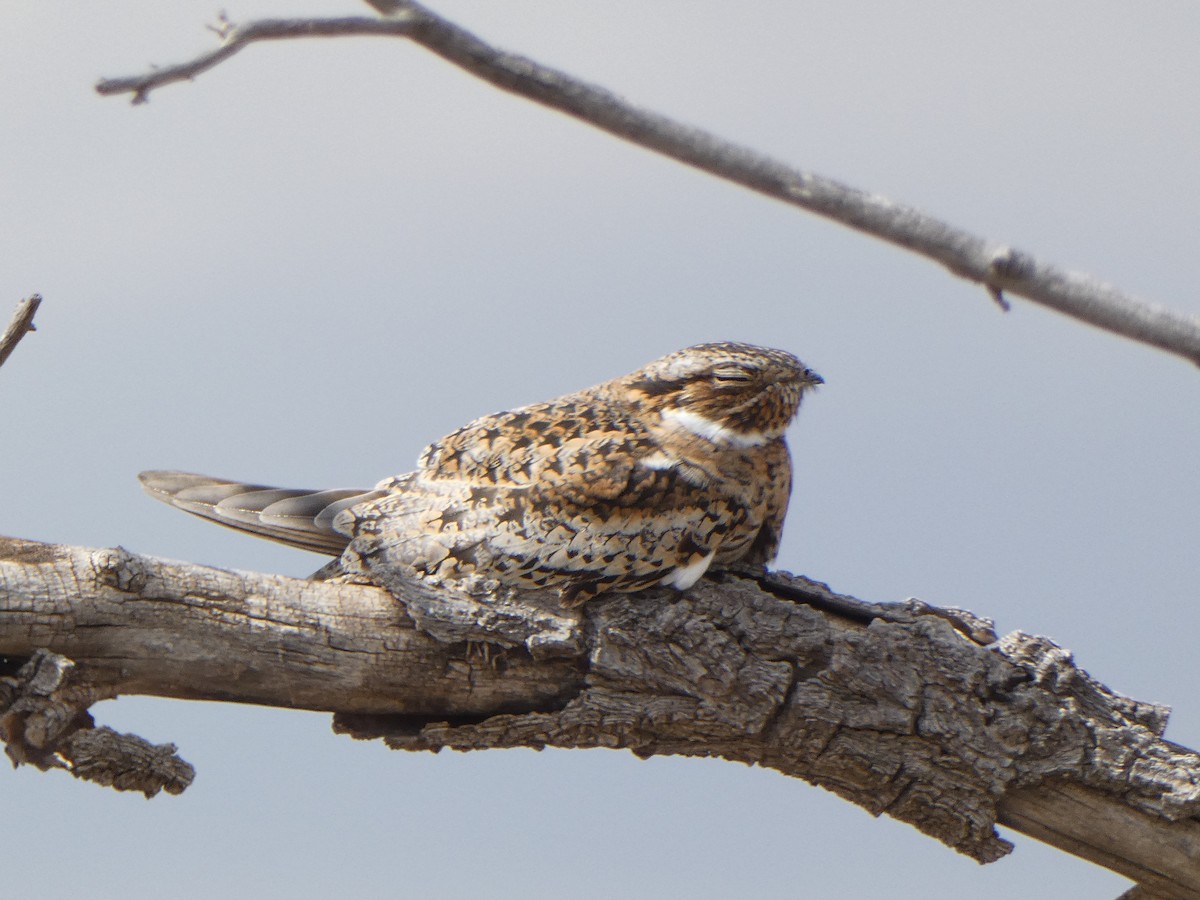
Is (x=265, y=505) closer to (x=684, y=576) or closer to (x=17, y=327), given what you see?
(x=17, y=327)

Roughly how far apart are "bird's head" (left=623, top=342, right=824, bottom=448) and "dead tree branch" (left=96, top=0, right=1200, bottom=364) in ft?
8.79

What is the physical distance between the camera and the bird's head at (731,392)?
14.1ft

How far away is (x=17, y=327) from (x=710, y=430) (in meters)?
2.11

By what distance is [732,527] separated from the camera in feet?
13.7

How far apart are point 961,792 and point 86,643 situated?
2640mm

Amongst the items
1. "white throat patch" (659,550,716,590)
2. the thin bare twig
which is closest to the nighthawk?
"white throat patch" (659,550,716,590)

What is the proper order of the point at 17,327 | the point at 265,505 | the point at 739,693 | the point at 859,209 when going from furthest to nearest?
the point at 265,505, the point at 739,693, the point at 17,327, the point at 859,209

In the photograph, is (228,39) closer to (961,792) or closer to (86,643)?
(86,643)

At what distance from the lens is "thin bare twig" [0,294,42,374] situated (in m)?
3.29

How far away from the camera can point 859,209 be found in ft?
5.14

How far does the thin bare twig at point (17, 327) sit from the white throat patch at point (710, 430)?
1988 millimetres

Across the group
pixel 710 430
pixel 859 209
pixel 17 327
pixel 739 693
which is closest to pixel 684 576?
pixel 739 693

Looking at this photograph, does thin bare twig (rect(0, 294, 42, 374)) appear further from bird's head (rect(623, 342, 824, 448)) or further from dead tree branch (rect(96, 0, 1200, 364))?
dead tree branch (rect(96, 0, 1200, 364))

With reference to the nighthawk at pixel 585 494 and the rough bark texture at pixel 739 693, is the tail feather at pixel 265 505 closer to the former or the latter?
the nighthawk at pixel 585 494
